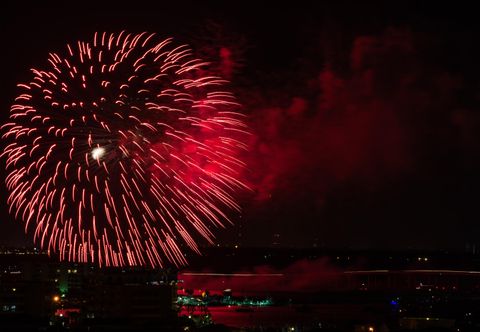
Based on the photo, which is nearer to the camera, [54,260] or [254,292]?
[54,260]

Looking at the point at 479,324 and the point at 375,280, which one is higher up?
the point at 375,280

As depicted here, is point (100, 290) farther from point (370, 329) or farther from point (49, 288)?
point (370, 329)

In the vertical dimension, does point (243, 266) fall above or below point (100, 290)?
above

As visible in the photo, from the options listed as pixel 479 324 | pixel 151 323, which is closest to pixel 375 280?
pixel 479 324

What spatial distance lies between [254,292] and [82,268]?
1706 cm

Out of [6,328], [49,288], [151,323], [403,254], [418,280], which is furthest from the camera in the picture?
[403,254]

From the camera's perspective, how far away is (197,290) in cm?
4700

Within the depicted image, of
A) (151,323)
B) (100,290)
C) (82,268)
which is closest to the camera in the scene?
(151,323)

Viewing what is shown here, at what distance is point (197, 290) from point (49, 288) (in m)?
24.1

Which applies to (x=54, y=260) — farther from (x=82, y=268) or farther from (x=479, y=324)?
(x=479, y=324)

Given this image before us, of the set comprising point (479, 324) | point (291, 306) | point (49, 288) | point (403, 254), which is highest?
point (403, 254)

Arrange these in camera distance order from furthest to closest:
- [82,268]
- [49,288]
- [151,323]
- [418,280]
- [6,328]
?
[418,280] → [82,268] → [49,288] → [151,323] → [6,328]

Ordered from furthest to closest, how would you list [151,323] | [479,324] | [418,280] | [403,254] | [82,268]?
1. [403,254]
2. [418,280]
3. [82,268]
4. [479,324]
5. [151,323]

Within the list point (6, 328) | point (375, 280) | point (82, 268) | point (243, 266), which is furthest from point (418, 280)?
point (6, 328)
